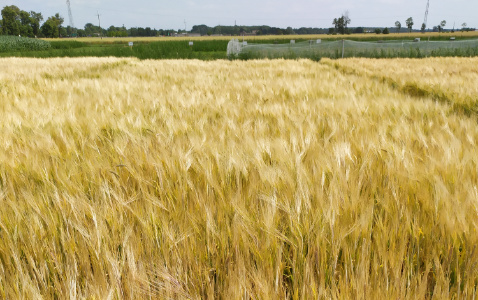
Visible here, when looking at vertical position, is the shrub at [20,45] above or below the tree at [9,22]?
below

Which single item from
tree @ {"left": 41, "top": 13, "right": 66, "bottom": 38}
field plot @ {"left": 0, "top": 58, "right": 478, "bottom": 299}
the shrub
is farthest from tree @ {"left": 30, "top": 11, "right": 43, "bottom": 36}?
field plot @ {"left": 0, "top": 58, "right": 478, "bottom": 299}

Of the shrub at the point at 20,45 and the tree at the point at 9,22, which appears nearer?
the shrub at the point at 20,45

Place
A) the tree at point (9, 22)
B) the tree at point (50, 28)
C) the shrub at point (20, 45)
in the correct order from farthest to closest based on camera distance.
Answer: the tree at point (50, 28) < the tree at point (9, 22) < the shrub at point (20, 45)

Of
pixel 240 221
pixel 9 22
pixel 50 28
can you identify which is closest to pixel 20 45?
pixel 240 221

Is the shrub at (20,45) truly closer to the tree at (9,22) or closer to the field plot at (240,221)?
the field plot at (240,221)

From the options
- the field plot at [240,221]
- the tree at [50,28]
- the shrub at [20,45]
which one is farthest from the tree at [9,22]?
the field plot at [240,221]

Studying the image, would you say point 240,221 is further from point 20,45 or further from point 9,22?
point 9,22

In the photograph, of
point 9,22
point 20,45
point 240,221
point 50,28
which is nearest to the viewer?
point 240,221

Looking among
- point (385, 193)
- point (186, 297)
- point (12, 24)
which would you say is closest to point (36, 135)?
point (186, 297)

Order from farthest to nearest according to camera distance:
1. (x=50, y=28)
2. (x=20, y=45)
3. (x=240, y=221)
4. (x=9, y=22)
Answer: (x=50, y=28), (x=9, y=22), (x=20, y=45), (x=240, y=221)

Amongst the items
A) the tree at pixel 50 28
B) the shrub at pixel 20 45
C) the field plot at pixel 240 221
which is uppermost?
the tree at pixel 50 28

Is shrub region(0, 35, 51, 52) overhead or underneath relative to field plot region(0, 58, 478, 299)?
overhead

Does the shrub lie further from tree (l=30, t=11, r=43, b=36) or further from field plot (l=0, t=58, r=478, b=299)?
tree (l=30, t=11, r=43, b=36)

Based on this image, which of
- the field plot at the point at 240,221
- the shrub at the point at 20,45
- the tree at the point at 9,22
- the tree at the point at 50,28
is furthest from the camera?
the tree at the point at 50,28
